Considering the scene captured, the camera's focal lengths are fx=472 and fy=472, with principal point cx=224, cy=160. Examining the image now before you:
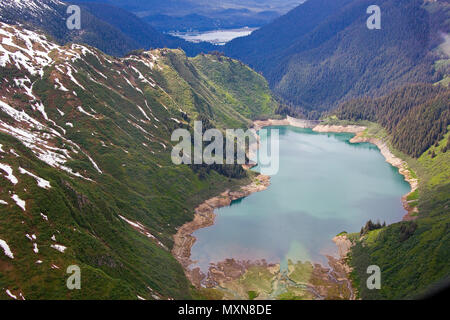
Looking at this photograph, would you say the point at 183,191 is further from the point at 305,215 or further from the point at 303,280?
the point at 303,280

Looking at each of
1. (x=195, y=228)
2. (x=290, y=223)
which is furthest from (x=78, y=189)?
(x=290, y=223)

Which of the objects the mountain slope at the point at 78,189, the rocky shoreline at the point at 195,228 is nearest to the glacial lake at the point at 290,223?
the rocky shoreline at the point at 195,228

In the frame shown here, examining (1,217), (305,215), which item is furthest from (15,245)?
(305,215)

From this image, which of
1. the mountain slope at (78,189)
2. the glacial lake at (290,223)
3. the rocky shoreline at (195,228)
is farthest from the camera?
the glacial lake at (290,223)

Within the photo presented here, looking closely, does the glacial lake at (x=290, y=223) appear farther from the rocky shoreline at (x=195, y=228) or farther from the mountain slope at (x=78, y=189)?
the mountain slope at (x=78, y=189)

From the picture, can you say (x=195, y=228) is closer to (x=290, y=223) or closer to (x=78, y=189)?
(x=290, y=223)

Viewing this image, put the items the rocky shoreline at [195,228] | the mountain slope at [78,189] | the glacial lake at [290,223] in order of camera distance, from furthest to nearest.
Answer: the glacial lake at [290,223]
the rocky shoreline at [195,228]
the mountain slope at [78,189]

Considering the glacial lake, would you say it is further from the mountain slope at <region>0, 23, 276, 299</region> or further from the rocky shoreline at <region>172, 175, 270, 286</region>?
the mountain slope at <region>0, 23, 276, 299</region>
